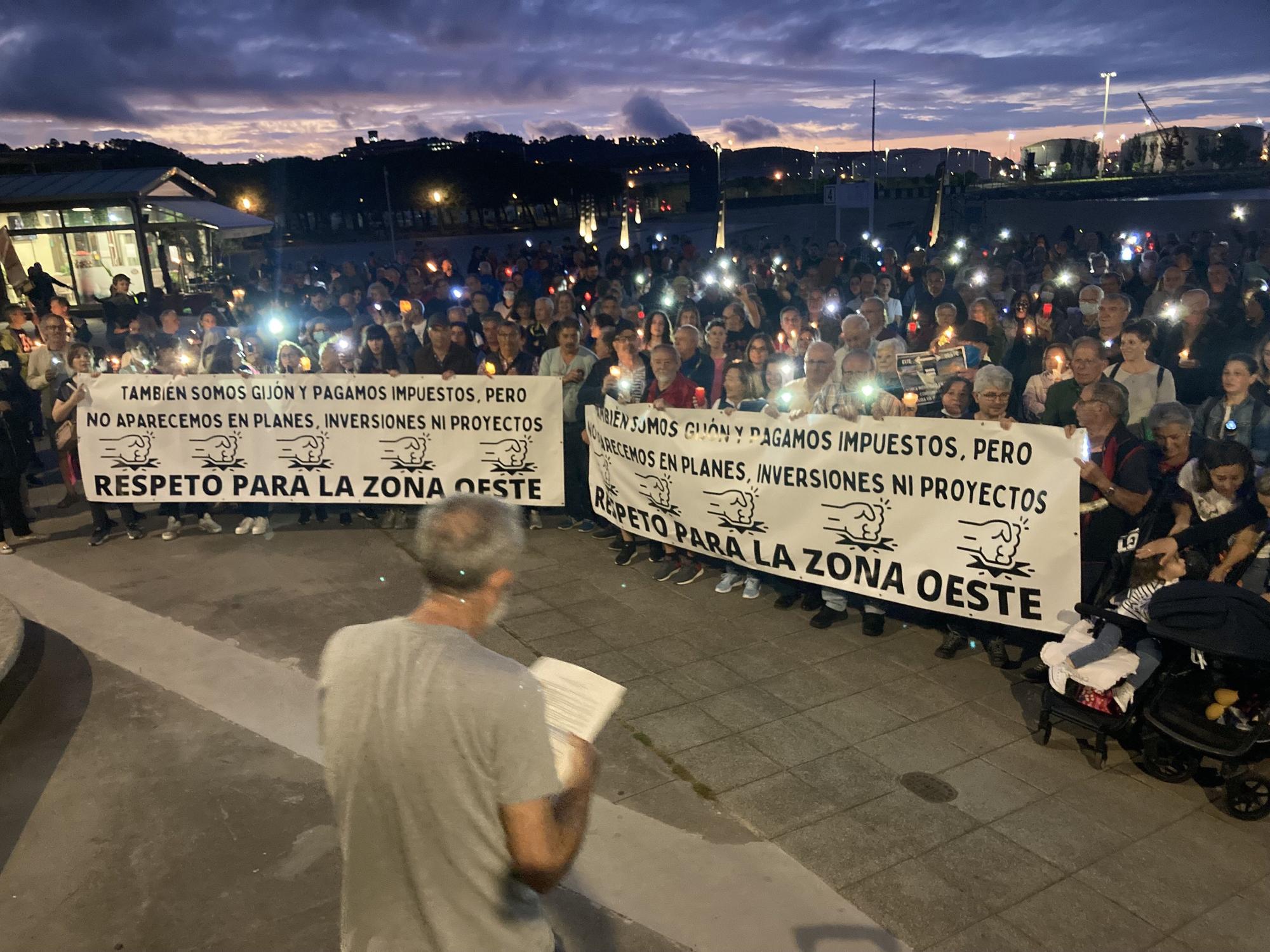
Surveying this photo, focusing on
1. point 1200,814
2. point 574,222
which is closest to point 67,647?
point 1200,814

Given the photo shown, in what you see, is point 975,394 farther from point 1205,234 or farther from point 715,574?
point 1205,234

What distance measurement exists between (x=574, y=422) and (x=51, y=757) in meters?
4.54

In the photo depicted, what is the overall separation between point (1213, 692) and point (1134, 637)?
0.61 meters

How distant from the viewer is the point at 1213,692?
13.7 ft

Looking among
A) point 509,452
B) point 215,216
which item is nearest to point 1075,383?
point 509,452

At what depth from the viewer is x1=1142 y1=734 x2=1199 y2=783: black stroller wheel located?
430cm

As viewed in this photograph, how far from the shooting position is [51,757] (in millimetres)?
4840

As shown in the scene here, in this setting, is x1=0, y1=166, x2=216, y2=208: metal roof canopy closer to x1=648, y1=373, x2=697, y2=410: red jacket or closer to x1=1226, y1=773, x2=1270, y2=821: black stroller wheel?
x1=648, y1=373, x2=697, y2=410: red jacket

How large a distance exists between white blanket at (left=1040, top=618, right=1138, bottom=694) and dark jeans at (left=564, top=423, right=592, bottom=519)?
4.16m

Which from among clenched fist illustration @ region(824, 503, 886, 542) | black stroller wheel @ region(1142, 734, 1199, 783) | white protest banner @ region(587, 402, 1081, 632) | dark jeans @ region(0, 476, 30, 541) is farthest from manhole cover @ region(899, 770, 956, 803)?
dark jeans @ region(0, 476, 30, 541)

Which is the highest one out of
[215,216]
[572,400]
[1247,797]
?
[215,216]

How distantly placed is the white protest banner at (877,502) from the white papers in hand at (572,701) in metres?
3.91

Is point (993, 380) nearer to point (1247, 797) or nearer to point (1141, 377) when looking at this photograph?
point (1141, 377)

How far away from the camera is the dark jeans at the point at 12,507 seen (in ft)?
27.0
